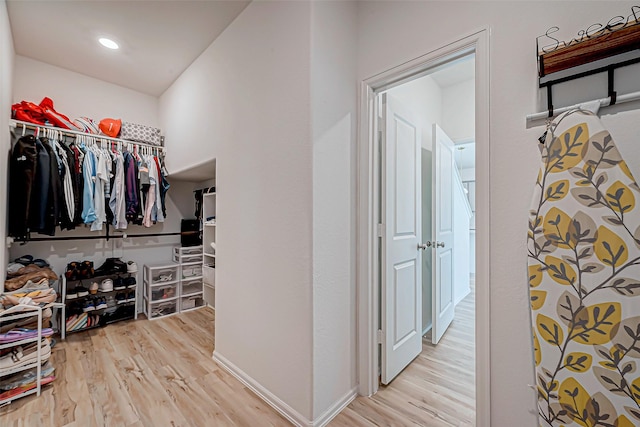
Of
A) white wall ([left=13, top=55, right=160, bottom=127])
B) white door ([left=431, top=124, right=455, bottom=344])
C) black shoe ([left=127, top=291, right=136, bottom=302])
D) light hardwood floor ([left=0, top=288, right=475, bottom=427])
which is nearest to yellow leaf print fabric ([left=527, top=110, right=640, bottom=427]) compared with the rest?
light hardwood floor ([left=0, top=288, right=475, bottom=427])

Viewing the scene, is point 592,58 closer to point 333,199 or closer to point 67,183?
point 333,199

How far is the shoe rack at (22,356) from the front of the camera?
5.51 feet

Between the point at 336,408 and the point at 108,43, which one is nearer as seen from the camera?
the point at 336,408

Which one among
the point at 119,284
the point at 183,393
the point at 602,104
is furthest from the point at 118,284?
the point at 602,104

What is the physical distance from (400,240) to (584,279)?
3.51ft

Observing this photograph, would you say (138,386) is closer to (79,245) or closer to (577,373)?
(79,245)

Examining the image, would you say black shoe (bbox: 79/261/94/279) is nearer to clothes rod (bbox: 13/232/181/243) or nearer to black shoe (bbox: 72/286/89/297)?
black shoe (bbox: 72/286/89/297)

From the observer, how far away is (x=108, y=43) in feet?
7.64

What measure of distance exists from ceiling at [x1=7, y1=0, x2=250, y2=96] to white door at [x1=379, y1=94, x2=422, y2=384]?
4.96 ft

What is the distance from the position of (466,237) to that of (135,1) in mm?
4444

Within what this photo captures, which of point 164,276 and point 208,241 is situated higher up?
point 208,241

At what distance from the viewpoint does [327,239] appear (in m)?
1.52

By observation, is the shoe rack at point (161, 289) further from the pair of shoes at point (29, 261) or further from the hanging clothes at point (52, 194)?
the hanging clothes at point (52, 194)

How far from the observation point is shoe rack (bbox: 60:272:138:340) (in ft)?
8.61
